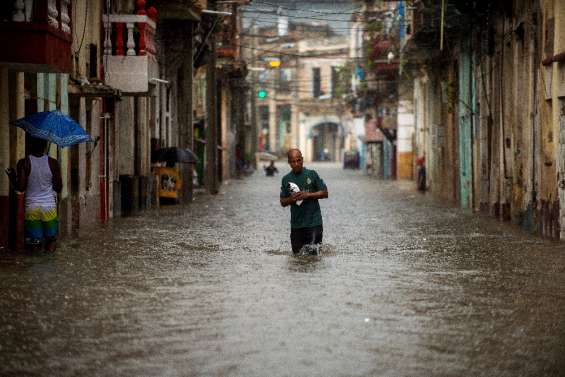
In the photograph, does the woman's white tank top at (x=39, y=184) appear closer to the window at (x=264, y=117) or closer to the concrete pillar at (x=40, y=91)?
the concrete pillar at (x=40, y=91)

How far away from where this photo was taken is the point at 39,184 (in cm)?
1568

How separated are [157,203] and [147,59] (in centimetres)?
649

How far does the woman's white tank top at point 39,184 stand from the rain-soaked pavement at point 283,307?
0.76 metres

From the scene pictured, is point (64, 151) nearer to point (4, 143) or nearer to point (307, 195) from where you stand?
point (4, 143)

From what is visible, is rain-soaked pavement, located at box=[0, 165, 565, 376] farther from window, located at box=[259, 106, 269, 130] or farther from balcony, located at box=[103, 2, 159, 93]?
window, located at box=[259, 106, 269, 130]

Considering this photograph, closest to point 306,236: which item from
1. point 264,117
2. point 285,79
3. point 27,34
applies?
point 27,34

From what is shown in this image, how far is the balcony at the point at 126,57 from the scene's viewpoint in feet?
78.9

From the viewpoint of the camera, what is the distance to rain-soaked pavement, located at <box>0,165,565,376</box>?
25.9 feet

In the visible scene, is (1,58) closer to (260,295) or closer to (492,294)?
(260,295)

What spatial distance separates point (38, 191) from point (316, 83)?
311ft

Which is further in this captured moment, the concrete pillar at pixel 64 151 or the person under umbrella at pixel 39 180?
the concrete pillar at pixel 64 151

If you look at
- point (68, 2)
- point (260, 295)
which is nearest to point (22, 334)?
point (260, 295)

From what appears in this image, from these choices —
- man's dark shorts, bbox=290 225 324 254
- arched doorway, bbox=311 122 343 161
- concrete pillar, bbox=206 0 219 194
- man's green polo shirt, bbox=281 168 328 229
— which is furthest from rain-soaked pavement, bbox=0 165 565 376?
arched doorway, bbox=311 122 343 161

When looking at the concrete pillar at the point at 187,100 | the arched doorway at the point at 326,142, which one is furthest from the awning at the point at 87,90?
the arched doorway at the point at 326,142
